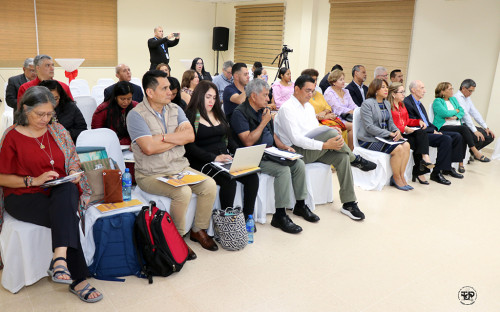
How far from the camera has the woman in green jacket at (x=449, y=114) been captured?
5613 millimetres

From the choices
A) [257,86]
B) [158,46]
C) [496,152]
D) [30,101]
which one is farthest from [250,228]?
[158,46]

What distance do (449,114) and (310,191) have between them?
9.55 ft

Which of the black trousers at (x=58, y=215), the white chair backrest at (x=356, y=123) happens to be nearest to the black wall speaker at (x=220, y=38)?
the white chair backrest at (x=356, y=123)

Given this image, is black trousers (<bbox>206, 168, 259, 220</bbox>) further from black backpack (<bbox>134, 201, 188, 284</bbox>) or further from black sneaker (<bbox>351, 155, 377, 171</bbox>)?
black sneaker (<bbox>351, 155, 377, 171</bbox>)

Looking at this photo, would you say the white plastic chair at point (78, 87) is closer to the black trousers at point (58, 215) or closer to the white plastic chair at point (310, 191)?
the white plastic chair at point (310, 191)

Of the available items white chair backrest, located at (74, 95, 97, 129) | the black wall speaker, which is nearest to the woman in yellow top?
white chair backrest, located at (74, 95, 97, 129)

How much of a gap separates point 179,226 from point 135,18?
8.81 metres

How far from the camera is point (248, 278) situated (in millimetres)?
2773

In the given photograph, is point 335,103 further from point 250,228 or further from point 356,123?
point 250,228

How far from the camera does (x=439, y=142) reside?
5.27 meters

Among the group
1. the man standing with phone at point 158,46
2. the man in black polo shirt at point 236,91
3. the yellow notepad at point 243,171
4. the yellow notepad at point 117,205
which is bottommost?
the yellow notepad at point 117,205

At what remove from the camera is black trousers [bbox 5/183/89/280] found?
239cm

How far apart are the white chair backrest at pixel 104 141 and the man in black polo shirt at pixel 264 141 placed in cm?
99

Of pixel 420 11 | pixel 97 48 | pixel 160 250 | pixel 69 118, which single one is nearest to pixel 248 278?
pixel 160 250
